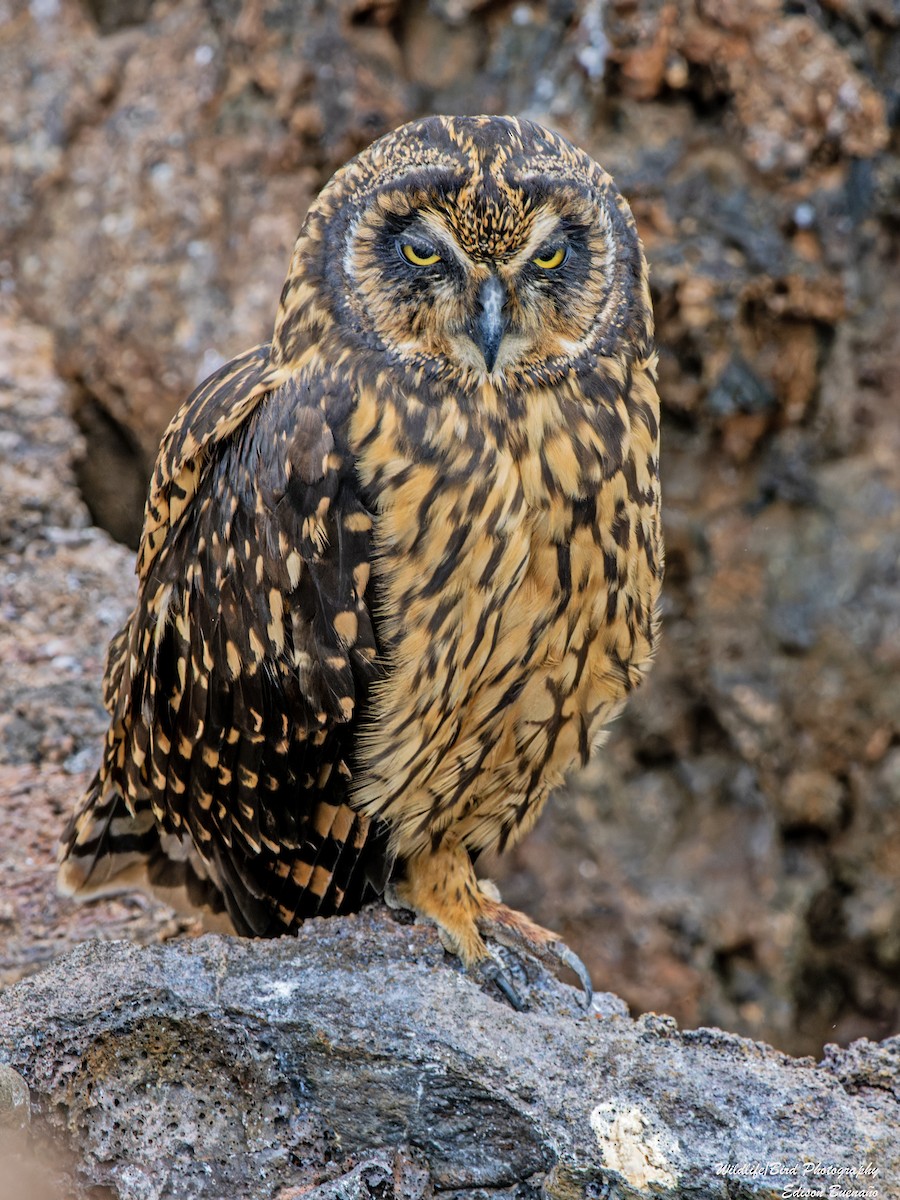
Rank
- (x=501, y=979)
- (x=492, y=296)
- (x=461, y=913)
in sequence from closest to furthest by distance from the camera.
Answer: (x=492, y=296), (x=501, y=979), (x=461, y=913)

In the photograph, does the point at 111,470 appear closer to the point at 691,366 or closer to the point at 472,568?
the point at 691,366

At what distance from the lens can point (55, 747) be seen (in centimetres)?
399

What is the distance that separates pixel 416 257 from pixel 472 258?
12cm

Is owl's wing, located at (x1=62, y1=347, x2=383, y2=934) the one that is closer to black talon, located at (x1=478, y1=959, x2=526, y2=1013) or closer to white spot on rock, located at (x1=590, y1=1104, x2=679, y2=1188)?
black talon, located at (x1=478, y1=959, x2=526, y2=1013)

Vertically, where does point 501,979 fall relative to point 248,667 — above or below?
below

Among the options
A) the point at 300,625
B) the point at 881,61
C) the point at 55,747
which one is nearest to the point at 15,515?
the point at 55,747

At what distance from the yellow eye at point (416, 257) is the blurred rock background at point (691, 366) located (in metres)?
2.46

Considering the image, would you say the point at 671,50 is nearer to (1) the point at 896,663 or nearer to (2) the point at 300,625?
(1) the point at 896,663

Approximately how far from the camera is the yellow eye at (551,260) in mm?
2654

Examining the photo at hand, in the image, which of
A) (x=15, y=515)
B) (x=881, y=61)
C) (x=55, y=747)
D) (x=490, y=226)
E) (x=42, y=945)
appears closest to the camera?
(x=490, y=226)

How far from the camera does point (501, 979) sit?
Result: 9.90 feet

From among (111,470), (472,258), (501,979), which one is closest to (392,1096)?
(501,979)

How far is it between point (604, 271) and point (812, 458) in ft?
9.08

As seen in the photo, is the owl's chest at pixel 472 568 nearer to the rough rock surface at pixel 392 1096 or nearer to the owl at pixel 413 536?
the owl at pixel 413 536
